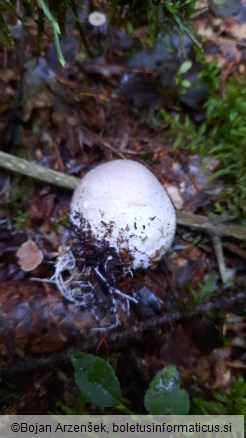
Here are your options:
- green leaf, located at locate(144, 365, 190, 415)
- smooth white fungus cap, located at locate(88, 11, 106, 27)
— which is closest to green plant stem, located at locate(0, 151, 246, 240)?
green leaf, located at locate(144, 365, 190, 415)

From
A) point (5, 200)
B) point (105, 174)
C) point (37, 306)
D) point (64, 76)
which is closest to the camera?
point (37, 306)

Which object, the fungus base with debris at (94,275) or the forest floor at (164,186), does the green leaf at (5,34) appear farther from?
the fungus base with debris at (94,275)

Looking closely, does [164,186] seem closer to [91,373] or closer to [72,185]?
→ [72,185]

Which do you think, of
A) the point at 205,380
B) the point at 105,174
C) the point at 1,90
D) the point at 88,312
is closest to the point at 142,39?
the point at 1,90

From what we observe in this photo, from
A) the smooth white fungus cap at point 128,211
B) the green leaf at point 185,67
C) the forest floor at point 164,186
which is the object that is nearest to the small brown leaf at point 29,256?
the forest floor at point 164,186

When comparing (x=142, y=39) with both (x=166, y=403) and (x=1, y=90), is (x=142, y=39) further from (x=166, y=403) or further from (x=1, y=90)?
(x=166, y=403)
